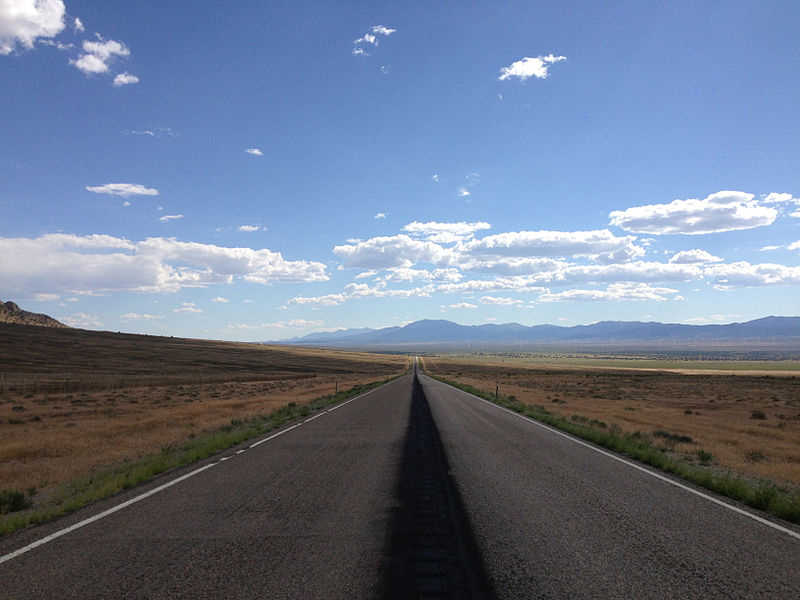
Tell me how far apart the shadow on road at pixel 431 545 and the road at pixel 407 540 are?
0.02m

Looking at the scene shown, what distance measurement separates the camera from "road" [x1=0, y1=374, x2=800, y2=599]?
480 cm

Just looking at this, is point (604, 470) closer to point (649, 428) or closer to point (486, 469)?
point (486, 469)

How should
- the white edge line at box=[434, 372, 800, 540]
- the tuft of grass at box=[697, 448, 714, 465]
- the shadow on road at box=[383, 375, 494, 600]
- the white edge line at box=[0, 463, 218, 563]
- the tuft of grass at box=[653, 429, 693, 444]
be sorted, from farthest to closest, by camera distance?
the tuft of grass at box=[653, 429, 693, 444], the tuft of grass at box=[697, 448, 714, 465], the white edge line at box=[434, 372, 800, 540], the white edge line at box=[0, 463, 218, 563], the shadow on road at box=[383, 375, 494, 600]

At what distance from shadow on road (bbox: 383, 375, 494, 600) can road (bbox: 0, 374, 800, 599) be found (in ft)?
0.08

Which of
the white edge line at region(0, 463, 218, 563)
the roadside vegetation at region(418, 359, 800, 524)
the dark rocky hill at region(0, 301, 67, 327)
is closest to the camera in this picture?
the white edge line at region(0, 463, 218, 563)

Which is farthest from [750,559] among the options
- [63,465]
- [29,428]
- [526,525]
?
[29,428]

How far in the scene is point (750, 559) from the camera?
5539mm

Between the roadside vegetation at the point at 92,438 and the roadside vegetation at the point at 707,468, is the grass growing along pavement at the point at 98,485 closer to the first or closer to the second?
the roadside vegetation at the point at 92,438

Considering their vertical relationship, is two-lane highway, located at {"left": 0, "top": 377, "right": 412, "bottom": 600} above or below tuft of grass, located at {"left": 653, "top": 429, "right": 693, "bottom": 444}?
above

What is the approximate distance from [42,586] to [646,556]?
6060 mm

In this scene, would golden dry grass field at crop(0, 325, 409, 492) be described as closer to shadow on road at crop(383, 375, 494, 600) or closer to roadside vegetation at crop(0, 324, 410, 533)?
roadside vegetation at crop(0, 324, 410, 533)

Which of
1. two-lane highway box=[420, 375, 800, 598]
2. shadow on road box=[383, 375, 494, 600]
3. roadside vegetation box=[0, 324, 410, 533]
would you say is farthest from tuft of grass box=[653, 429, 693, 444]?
roadside vegetation box=[0, 324, 410, 533]

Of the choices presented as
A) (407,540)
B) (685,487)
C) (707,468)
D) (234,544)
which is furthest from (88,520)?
(707,468)

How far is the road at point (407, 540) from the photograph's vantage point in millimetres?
4805
